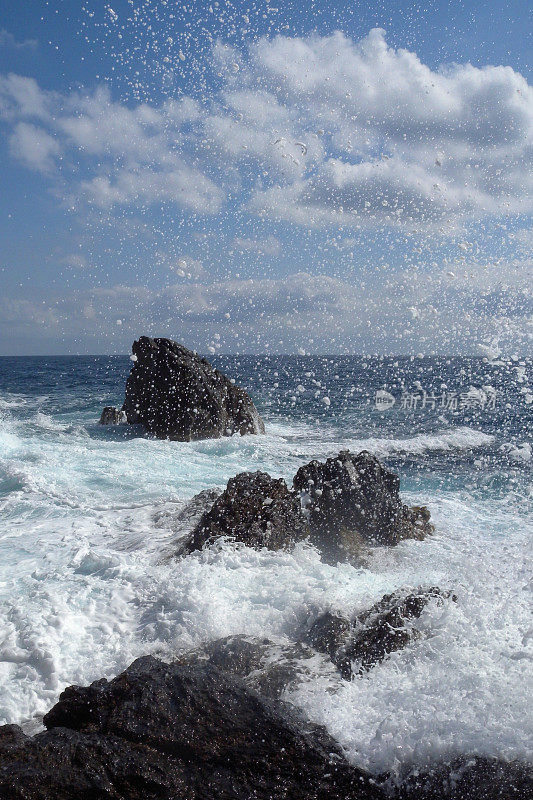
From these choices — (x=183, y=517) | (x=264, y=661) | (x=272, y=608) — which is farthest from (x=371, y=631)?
(x=183, y=517)

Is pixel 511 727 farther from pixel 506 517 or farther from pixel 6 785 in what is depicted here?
pixel 506 517

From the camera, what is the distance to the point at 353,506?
7.97 metres

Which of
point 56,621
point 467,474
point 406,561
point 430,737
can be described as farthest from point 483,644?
point 467,474

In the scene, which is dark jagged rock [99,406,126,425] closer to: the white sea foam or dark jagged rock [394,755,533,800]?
the white sea foam

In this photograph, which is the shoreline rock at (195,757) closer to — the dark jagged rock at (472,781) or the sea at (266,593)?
the dark jagged rock at (472,781)

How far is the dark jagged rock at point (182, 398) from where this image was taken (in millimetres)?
18234

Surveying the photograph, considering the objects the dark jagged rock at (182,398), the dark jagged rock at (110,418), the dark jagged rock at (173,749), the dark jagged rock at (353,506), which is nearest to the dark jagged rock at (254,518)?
the dark jagged rock at (353,506)

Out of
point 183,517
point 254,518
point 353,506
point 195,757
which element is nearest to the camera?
point 195,757

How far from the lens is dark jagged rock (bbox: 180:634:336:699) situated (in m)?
3.97

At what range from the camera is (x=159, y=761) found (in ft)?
9.80

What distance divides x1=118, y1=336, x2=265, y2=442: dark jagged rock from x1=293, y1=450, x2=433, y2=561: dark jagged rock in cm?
995

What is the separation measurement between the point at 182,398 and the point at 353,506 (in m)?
11.6

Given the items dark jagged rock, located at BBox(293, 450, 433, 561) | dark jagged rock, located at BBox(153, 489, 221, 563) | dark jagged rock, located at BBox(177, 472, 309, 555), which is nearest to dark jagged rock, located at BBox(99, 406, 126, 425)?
dark jagged rock, located at BBox(153, 489, 221, 563)

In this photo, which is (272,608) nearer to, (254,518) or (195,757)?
(254,518)
